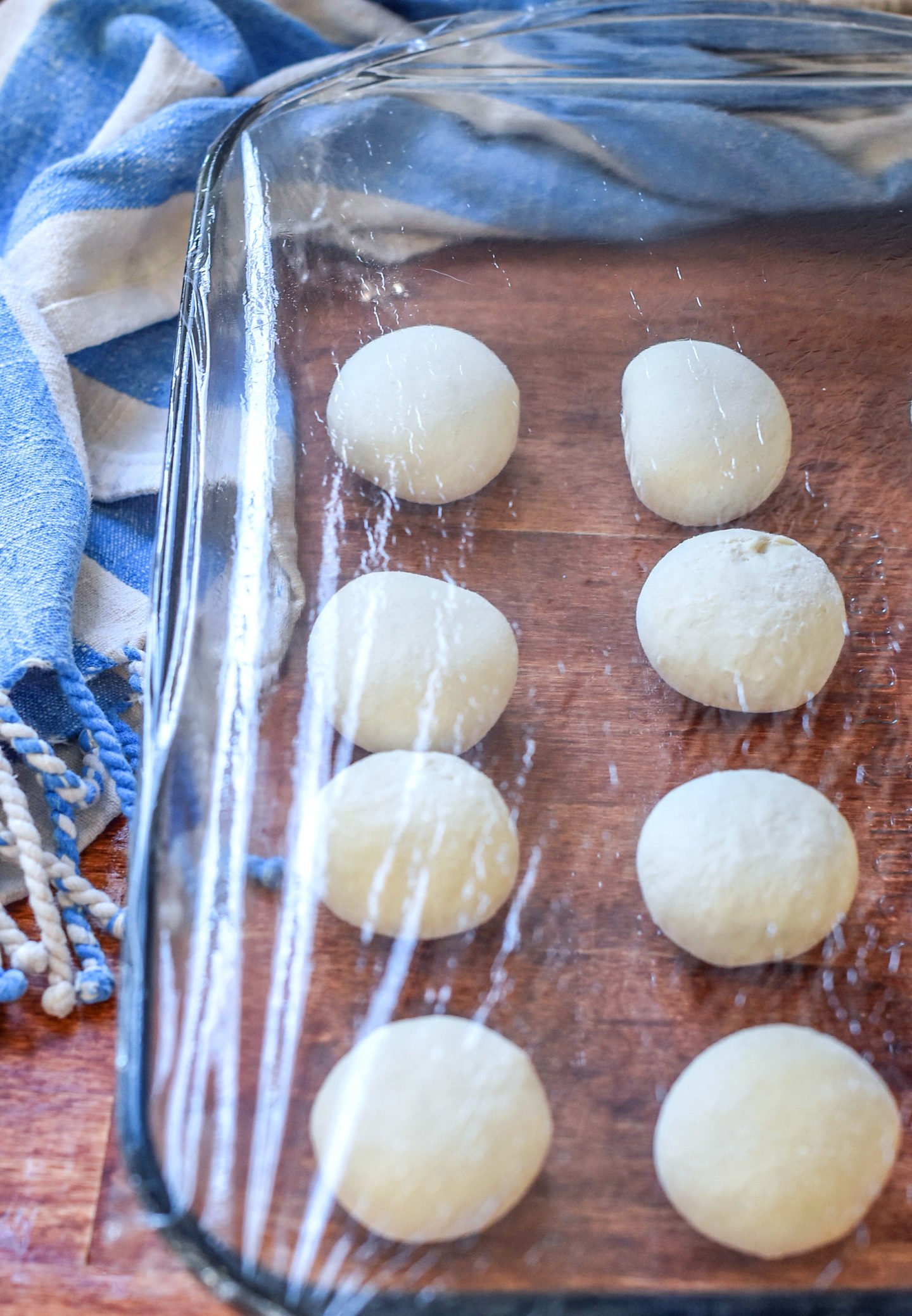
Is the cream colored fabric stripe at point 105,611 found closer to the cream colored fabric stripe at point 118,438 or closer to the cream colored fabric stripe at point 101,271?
the cream colored fabric stripe at point 118,438

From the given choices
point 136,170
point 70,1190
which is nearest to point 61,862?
point 70,1190

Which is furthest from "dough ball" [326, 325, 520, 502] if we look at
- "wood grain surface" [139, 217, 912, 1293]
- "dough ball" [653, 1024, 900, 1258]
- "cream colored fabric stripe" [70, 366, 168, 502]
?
"dough ball" [653, 1024, 900, 1258]

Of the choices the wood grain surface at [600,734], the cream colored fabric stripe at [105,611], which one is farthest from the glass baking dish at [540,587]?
the cream colored fabric stripe at [105,611]

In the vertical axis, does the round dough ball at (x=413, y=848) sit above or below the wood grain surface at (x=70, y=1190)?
above

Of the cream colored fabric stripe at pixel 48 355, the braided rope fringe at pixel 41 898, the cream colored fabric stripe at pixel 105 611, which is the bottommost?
the braided rope fringe at pixel 41 898

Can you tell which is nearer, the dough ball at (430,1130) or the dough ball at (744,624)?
the dough ball at (430,1130)

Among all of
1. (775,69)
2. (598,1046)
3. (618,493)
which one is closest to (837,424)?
(618,493)

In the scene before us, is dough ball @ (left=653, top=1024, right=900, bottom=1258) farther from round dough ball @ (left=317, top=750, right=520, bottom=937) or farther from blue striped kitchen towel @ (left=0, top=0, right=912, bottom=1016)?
blue striped kitchen towel @ (left=0, top=0, right=912, bottom=1016)

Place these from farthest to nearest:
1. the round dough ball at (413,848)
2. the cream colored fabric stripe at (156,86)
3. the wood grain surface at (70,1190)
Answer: the cream colored fabric stripe at (156,86) → the round dough ball at (413,848) → the wood grain surface at (70,1190)
